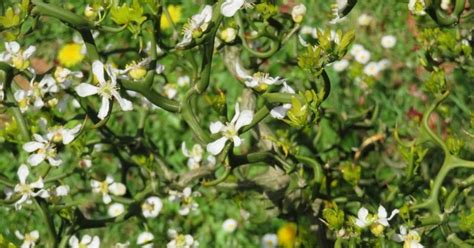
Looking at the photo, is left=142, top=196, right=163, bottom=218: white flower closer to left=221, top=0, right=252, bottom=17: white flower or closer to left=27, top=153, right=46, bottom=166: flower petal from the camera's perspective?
left=27, top=153, right=46, bottom=166: flower petal

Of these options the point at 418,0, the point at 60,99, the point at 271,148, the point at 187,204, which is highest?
the point at 418,0

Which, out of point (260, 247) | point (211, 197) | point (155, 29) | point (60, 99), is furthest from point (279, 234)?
point (155, 29)

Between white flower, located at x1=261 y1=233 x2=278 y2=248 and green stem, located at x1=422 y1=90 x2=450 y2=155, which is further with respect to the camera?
white flower, located at x1=261 y1=233 x2=278 y2=248

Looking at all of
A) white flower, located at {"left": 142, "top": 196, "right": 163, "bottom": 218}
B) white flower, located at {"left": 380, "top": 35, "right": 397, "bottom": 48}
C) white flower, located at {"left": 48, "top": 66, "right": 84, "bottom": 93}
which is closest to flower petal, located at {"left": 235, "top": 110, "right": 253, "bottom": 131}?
white flower, located at {"left": 48, "top": 66, "right": 84, "bottom": 93}

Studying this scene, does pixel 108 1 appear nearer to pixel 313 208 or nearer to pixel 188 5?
pixel 313 208

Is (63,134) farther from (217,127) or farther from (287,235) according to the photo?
(287,235)

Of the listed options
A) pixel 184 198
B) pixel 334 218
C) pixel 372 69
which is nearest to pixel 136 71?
pixel 334 218
